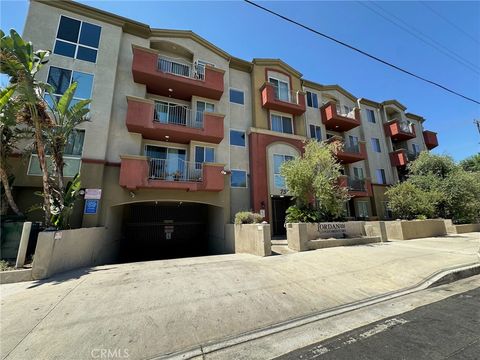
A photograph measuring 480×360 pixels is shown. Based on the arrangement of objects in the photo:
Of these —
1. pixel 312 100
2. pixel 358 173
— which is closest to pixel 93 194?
pixel 312 100

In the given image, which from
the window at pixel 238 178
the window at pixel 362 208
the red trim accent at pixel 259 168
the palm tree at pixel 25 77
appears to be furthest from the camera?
Result: the window at pixel 362 208

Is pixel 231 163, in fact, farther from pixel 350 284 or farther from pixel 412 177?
pixel 412 177

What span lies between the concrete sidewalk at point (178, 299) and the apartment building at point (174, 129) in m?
6.33

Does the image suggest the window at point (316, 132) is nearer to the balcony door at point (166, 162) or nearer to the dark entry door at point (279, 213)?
the dark entry door at point (279, 213)

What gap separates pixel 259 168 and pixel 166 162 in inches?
273

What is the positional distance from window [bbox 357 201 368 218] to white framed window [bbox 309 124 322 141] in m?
7.87

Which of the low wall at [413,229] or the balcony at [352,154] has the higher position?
the balcony at [352,154]

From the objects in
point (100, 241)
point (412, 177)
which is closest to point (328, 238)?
point (100, 241)

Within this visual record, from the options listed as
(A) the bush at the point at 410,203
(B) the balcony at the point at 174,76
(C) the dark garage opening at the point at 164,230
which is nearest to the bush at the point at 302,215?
(C) the dark garage opening at the point at 164,230

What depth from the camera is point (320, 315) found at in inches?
189

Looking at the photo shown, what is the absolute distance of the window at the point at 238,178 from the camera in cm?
1620

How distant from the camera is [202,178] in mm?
→ 13930

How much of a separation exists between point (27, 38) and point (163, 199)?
12.6 meters

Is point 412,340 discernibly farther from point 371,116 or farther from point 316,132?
point 371,116
